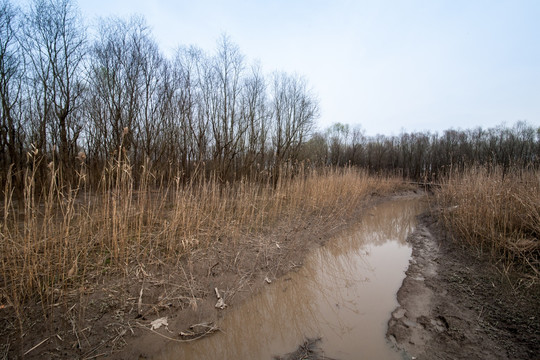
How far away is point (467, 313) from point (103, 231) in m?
4.64

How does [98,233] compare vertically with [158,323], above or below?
above

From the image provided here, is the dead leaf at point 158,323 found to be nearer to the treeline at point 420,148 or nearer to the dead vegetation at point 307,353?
the dead vegetation at point 307,353

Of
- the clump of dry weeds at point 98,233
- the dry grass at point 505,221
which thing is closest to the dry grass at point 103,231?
the clump of dry weeds at point 98,233

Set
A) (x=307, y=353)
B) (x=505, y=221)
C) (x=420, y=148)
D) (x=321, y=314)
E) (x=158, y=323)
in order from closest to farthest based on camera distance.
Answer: (x=307, y=353) → (x=158, y=323) → (x=321, y=314) → (x=505, y=221) → (x=420, y=148)

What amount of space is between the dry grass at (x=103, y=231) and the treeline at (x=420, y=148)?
22610 millimetres

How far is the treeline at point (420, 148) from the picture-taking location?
28.4 metres

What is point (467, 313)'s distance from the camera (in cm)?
257

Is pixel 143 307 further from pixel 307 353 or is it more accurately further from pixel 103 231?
pixel 307 353

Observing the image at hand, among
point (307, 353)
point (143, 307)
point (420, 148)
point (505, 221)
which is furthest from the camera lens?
point (420, 148)

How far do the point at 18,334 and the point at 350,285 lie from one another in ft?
12.3

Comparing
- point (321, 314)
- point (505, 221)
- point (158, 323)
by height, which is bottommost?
point (321, 314)

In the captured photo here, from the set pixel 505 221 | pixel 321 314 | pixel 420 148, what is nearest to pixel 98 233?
pixel 321 314

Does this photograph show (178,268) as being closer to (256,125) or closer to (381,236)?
(381,236)

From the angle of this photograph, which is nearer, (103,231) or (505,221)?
(103,231)
